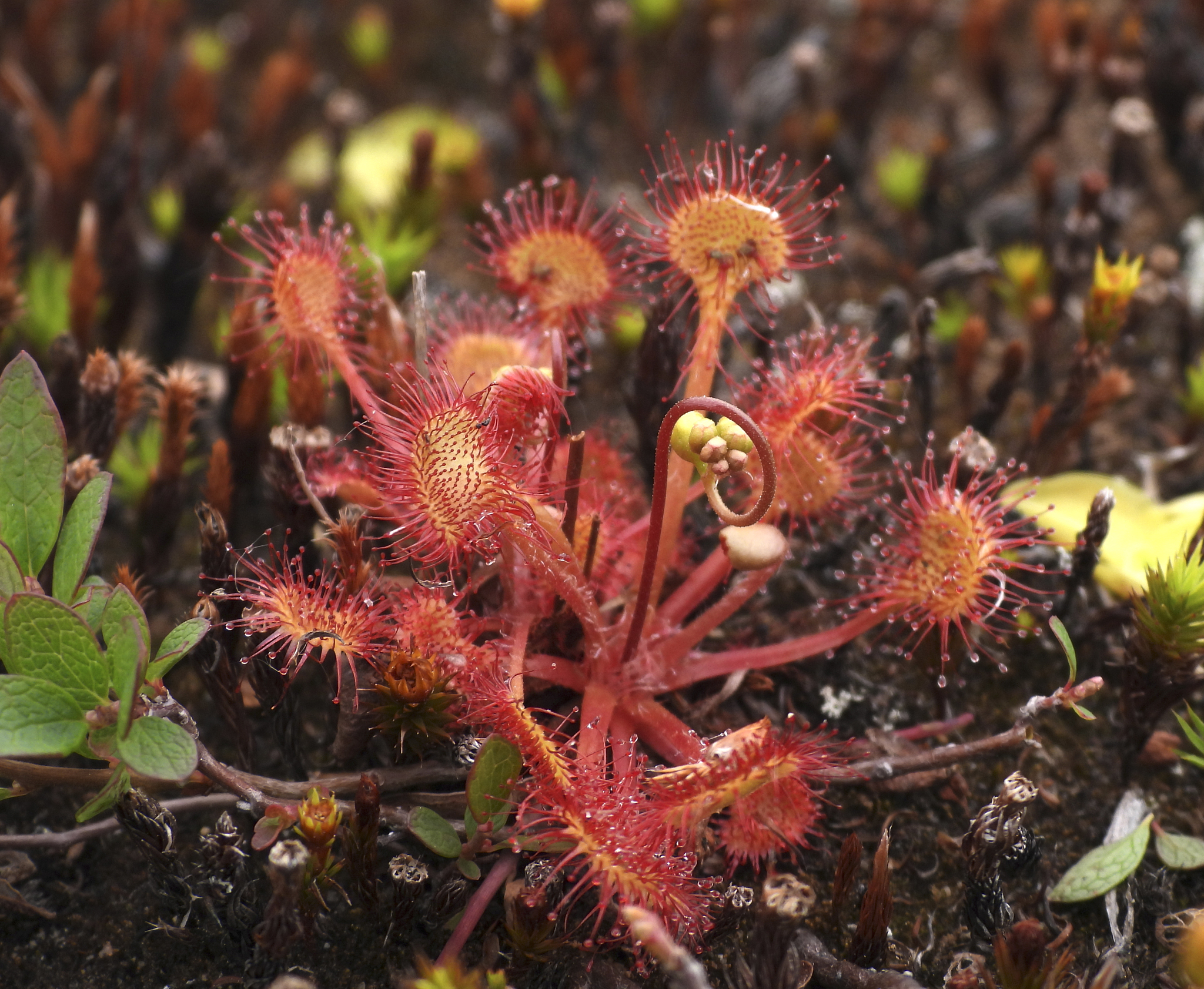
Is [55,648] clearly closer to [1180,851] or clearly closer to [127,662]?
[127,662]

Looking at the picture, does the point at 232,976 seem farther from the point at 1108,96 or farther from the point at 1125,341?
the point at 1108,96

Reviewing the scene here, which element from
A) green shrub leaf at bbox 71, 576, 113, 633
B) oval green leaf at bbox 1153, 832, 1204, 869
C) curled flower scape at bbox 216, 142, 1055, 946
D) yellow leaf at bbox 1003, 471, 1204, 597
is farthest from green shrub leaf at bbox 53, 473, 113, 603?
oval green leaf at bbox 1153, 832, 1204, 869

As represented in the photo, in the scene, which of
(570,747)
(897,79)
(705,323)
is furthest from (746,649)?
(897,79)

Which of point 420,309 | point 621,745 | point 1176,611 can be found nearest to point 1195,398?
point 1176,611

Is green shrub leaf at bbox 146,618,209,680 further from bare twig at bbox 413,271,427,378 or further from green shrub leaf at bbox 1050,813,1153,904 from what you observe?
green shrub leaf at bbox 1050,813,1153,904

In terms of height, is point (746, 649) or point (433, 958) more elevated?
point (746, 649)

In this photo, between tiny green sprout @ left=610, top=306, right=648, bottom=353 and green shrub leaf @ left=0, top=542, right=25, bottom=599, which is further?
tiny green sprout @ left=610, top=306, right=648, bottom=353

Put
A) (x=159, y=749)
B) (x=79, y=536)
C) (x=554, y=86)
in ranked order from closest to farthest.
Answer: (x=159, y=749) → (x=79, y=536) → (x=554, y=86)
